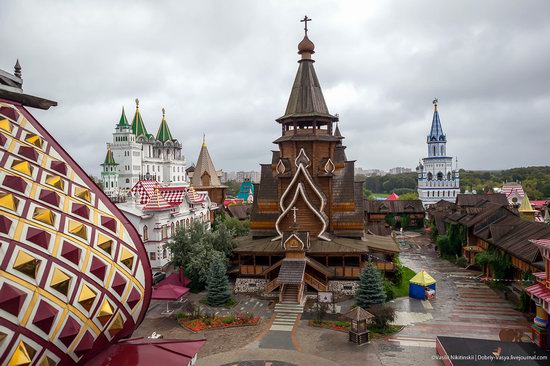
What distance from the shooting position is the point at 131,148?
78.6m

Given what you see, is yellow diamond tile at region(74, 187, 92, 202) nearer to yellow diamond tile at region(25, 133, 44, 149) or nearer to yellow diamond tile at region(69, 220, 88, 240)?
yellow diamond tile at region(69, 220, 88, 240)

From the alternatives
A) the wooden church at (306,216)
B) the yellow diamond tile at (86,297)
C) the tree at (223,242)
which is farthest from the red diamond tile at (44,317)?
the tree at (223,242)

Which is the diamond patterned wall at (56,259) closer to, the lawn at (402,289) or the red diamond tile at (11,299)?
the red diamond tile at (11,299)

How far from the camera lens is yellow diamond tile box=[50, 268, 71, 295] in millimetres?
8148

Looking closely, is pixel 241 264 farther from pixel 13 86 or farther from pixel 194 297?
pixel 13 86

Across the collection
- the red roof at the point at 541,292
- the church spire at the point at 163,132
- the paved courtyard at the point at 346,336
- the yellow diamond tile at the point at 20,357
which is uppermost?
the church spire at the point at 163,132

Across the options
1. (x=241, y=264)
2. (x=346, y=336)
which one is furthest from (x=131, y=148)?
(x=346, y=336)

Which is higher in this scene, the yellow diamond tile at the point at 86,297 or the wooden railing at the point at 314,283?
the yellow diamond tile at the point at 86,297

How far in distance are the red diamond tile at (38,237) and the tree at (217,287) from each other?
13.6 m

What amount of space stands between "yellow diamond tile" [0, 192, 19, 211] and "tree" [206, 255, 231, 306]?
45.5ft

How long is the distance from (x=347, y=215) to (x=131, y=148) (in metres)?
63.5

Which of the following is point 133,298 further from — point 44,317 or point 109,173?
point 109,173

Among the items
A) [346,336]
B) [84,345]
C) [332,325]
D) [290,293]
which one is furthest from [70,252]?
[290,293]

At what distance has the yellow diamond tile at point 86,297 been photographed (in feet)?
28.1
